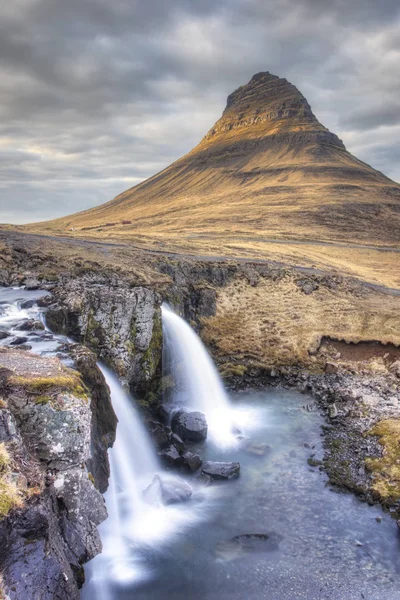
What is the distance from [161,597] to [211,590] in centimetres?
149

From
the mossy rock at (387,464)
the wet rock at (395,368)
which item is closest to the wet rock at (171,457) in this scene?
the mossy rock at (387,464)

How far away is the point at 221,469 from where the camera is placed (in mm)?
18734

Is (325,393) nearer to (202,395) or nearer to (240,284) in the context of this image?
(202,395)

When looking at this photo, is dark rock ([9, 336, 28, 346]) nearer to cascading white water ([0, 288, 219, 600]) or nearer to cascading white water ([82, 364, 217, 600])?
cascading white water ([0, 288, 219, 600])

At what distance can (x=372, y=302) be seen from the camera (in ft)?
135

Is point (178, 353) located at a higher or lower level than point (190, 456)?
higher

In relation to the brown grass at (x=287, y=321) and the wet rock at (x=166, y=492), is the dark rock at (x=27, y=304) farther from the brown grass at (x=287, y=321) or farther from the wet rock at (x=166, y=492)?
the brown grass at (x=287, y=321)

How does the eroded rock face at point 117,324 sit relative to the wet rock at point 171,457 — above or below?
above

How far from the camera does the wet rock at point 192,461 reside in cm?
1870

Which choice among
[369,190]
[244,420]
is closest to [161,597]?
[244,420]

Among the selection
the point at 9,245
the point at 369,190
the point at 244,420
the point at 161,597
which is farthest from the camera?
the point at 369,190

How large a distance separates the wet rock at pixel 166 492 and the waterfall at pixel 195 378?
18.6 ft

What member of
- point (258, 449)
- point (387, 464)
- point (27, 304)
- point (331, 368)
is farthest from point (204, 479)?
point (331, 368)

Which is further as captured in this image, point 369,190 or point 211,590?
point 369,190
